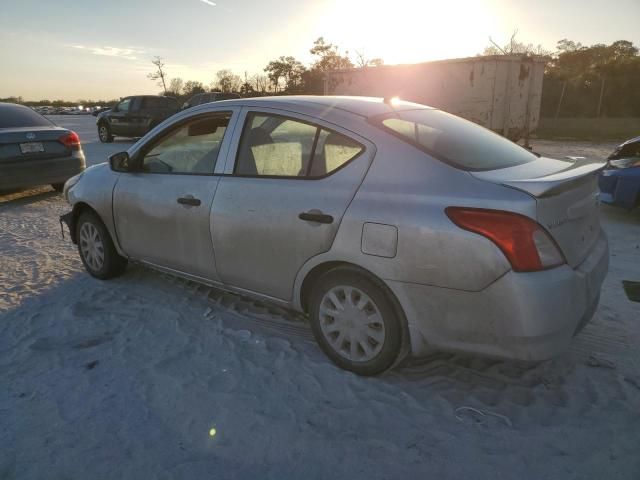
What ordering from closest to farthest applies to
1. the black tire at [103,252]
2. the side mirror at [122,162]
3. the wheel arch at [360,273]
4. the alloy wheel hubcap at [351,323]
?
the wheel arch at [360,273]
the alloy wheel hubcap at [351,323]
the side mirror at [122,162]
the black tire at [103,252]

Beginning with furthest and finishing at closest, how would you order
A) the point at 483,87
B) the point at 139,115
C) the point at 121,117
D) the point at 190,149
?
the point at 121,117, the point at 139,115, the point at 483,87, the point at 190,149

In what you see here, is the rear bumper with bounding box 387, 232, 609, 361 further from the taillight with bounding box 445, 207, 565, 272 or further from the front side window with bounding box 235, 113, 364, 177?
the front side window with bounding box 235, 113, 364, 177

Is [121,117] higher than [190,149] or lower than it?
lower

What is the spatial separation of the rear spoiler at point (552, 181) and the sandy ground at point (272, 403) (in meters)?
1.21

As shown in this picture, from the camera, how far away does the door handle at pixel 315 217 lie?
2715 millimetres

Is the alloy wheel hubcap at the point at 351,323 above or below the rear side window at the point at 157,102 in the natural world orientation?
below

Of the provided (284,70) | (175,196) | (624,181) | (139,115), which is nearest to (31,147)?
(175,196)

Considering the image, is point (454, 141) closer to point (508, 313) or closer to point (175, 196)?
point (508, 313)

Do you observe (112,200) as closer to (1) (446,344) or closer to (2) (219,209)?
(2) (219,209)

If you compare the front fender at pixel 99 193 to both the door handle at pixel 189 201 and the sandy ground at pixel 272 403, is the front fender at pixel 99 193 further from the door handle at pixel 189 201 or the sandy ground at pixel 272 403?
the door handle at pixel 189 201

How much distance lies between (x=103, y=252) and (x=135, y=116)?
15617 mm

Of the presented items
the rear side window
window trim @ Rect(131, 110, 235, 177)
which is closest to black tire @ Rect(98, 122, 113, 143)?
the rear side window

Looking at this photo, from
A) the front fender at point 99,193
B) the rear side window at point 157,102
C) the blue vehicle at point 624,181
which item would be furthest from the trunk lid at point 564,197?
the rear side window at point 157,102

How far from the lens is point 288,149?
10.3 ft
